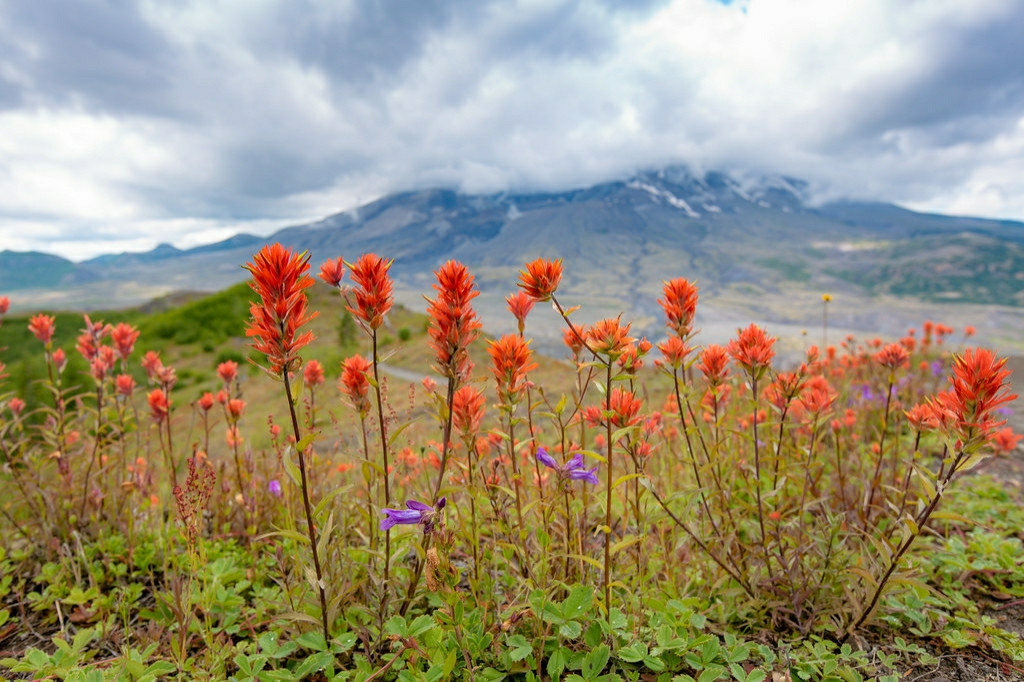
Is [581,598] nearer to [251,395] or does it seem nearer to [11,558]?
[11,558]

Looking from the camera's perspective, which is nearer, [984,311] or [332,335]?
[332,335]

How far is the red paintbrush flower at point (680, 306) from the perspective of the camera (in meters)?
2.42

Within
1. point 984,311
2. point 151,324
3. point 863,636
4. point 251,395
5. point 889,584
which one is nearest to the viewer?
point 889,584

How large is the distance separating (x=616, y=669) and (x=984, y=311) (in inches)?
8979

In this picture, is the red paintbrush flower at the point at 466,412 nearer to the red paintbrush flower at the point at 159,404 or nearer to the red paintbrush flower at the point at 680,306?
the red paintbrush flower at the point at 680,306

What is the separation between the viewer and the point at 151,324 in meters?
26.1

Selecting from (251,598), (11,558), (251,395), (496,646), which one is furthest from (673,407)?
(251,395)

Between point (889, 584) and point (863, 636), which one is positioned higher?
point (889, 584)

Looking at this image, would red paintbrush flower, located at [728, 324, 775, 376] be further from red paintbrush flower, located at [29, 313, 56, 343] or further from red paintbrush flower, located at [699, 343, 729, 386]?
red paintbrush flower, located at [29, 313, 56, 343]

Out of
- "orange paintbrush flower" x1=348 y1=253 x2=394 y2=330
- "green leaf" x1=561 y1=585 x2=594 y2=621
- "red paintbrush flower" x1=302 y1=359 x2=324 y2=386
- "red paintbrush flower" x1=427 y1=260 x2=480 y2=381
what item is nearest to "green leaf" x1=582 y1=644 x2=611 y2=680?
"green leaf" x1=561 y1=585 x2=594 y2=621

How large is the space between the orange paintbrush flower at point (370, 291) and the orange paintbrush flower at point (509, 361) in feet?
1.61

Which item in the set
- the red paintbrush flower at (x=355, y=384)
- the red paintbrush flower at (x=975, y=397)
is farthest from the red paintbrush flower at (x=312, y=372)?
the red paintbrush flower at (x=975, y=397)

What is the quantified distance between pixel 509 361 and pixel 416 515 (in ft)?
2.49

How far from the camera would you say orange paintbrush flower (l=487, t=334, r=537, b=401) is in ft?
6.77
